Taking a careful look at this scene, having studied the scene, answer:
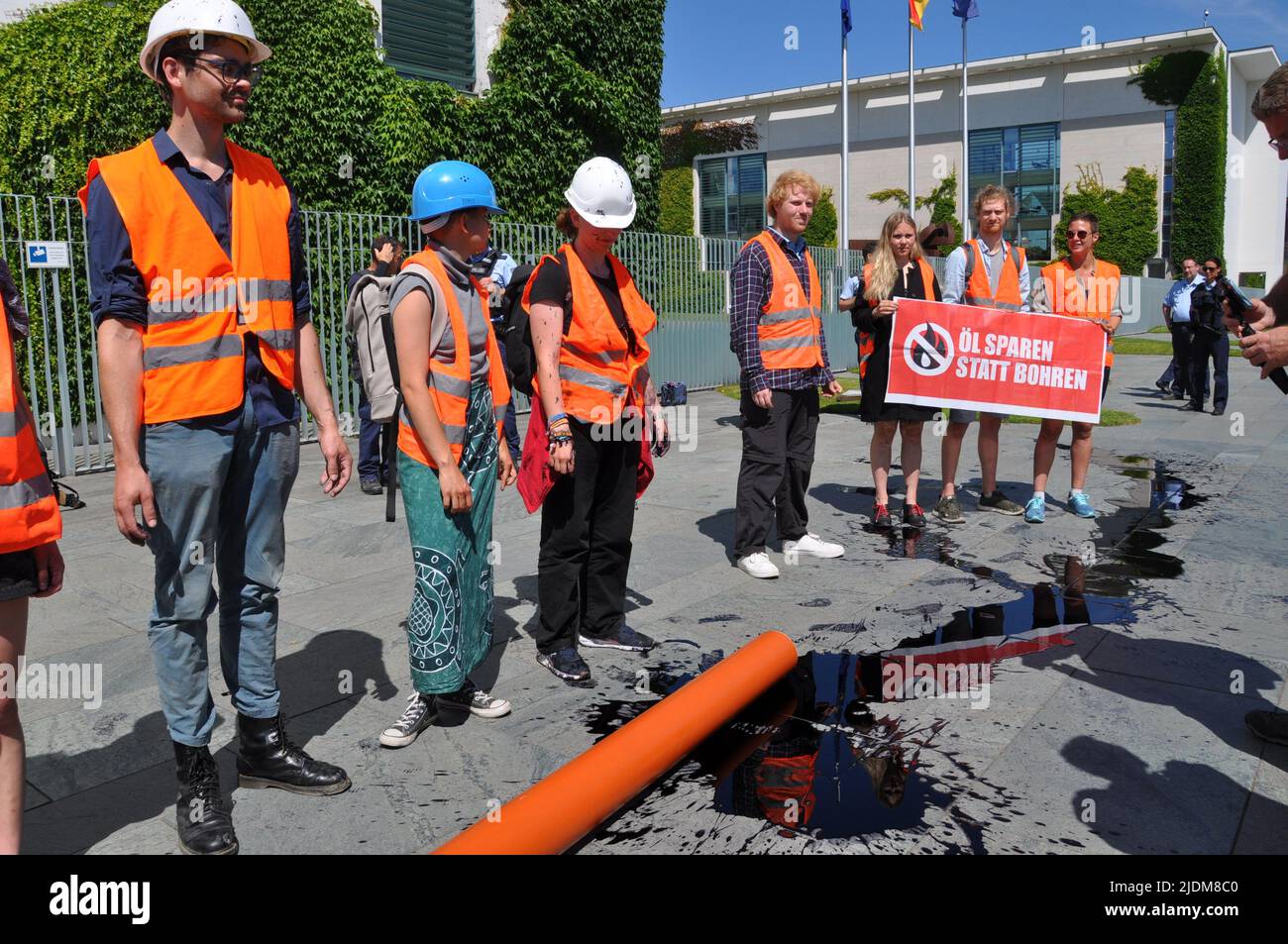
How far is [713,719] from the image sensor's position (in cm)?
330

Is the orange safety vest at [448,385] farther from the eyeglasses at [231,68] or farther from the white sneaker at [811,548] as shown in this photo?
the white sneaker at [811,548]

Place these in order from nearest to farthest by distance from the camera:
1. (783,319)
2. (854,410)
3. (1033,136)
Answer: (783,319), (854,410), (1033,136)

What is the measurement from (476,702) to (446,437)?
3.47 feet

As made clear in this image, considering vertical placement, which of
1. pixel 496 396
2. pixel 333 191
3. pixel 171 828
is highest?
pixel 333 191

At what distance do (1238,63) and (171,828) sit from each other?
5045 centimetres

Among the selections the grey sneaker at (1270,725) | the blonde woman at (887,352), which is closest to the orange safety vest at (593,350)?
the grey sneaker at (1270,725)

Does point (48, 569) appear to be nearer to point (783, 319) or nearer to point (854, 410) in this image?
point (783, 319)

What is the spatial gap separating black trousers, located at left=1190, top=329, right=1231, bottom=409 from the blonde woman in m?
7.91

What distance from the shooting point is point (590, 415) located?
4.16 metres

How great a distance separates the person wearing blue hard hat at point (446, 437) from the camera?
3332 mm

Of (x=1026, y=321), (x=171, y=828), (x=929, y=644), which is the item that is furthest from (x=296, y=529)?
(x=1026, y=321)

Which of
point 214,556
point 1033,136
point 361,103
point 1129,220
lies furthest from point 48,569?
point 1033,136

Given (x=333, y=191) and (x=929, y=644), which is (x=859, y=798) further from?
(x=333, y=191)

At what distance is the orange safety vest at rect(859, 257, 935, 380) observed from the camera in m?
6.82
